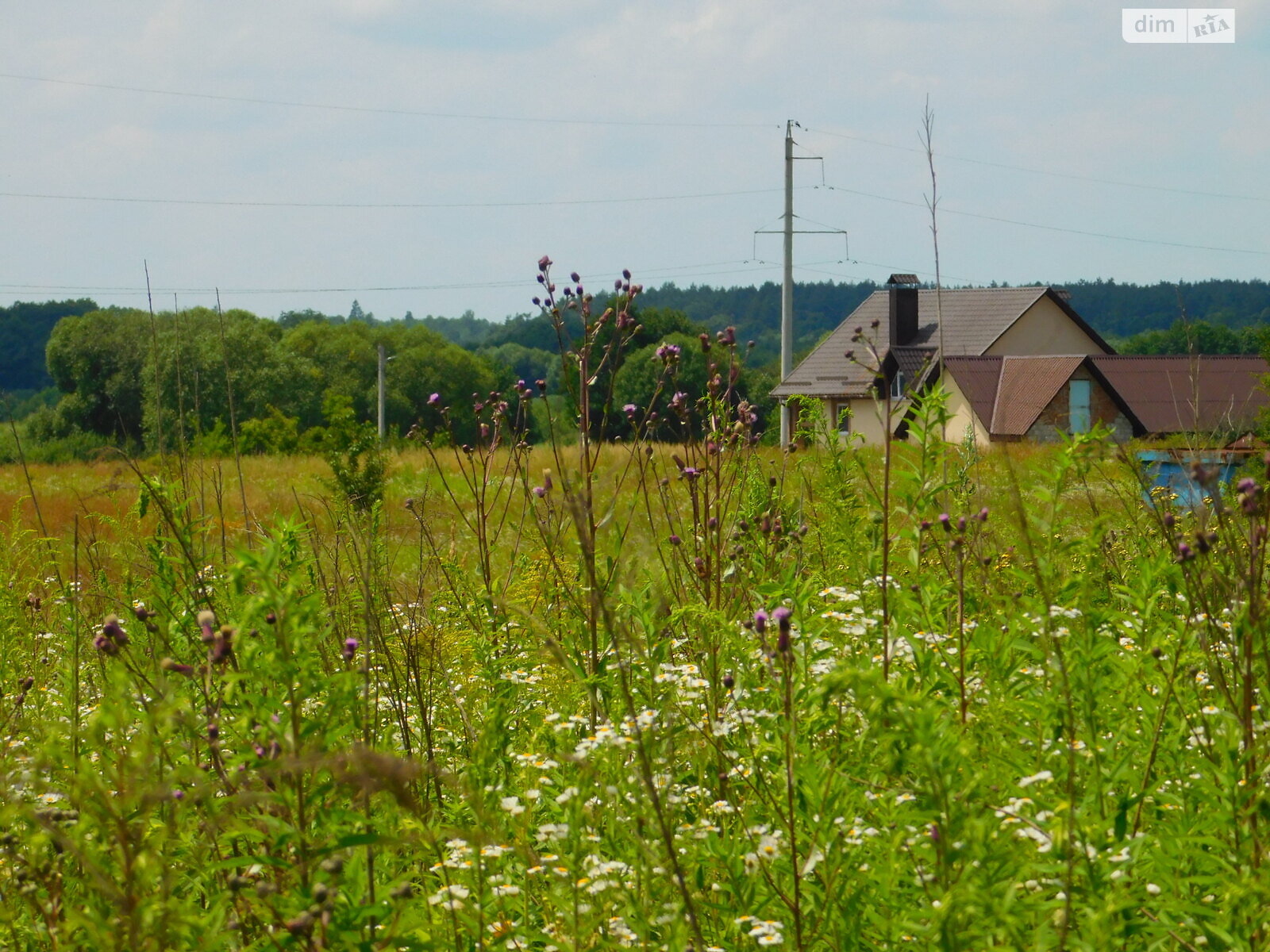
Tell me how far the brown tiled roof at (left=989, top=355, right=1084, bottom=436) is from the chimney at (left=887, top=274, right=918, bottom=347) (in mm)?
6235

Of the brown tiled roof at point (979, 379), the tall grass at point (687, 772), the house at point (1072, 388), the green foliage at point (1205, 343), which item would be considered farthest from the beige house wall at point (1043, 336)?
the tall grass at point (687, 772)

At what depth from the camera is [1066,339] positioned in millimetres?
50781

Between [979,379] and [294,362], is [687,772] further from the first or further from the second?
[294,362]

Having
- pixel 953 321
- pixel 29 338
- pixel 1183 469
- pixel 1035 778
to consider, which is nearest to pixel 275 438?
pixel 953 321

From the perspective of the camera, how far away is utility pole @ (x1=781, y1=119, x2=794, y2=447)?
89.6 ft

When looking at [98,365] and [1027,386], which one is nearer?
[1027,386]

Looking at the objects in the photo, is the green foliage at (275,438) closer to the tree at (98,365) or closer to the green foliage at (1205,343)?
the green foliage at (1205,343)

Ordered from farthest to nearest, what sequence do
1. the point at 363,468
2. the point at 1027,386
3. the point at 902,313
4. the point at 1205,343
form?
the point at 1205,343
the point at 902,313
the point at 1027,386
the point at 363,468

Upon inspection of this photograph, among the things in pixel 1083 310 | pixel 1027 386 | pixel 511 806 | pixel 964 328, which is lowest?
pixel 511 806

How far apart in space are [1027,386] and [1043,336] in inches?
436

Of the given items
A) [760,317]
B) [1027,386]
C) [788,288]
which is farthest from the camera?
[760,317]

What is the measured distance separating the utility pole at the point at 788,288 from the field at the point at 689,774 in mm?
21791

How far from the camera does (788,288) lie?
28109 mm

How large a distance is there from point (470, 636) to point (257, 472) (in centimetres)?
2060
